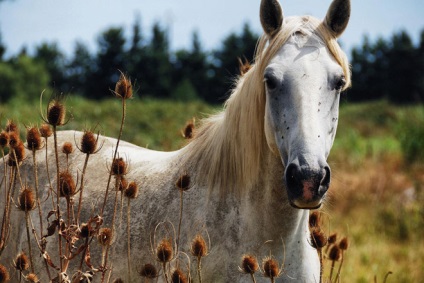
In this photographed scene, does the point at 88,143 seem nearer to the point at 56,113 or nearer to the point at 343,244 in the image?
the point at 56,113

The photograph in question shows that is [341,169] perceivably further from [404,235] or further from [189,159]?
[189,159]

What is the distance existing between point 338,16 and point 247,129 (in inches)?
35.1

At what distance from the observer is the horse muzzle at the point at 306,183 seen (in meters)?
2.50

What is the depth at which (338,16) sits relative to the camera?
3266mm

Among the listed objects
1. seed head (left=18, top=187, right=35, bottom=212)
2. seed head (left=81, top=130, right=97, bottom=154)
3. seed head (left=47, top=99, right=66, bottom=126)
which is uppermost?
seed head (left=47, top=99, right=66, bottom=126)

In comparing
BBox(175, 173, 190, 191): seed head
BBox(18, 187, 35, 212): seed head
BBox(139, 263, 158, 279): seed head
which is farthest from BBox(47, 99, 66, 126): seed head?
BBox(139, 263, 158, 279): seed head

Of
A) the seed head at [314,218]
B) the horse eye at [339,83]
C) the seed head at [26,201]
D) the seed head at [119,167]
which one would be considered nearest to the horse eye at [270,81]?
the horse eye at [339,83]

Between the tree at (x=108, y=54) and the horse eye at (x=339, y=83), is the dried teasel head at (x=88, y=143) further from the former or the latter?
the tree at (x=108, y=54)

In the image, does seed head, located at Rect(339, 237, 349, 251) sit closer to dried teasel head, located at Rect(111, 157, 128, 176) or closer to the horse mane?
the horse mane

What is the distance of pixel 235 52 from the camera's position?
64.0 metres

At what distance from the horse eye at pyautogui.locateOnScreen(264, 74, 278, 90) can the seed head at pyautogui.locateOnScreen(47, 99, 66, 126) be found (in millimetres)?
1084

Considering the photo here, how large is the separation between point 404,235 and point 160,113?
1508 cm

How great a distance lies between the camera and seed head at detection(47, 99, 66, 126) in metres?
2.56

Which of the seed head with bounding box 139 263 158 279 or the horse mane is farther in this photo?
the horse mane
